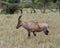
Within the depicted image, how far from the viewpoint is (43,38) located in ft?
36.5

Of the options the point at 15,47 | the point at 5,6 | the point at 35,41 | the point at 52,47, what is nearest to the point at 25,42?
the point at 35,41

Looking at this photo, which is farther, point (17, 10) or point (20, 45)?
point (17, 10)

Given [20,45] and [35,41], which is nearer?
[20,45]

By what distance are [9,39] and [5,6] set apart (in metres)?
19.0

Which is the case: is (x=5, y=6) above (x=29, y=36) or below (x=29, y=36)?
below

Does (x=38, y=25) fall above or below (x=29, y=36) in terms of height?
above

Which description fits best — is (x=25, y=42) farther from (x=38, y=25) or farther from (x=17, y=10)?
(x=17, y=10)

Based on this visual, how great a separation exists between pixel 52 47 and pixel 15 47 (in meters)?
1.41

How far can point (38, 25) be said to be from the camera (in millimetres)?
10977

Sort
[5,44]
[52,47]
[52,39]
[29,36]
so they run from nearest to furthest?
[52,47] → [5,44] → [52,39] → [29,36]

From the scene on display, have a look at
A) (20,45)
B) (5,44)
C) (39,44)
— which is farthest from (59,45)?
(5,44)

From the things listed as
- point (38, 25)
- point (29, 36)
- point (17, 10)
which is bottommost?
point (17, 10)

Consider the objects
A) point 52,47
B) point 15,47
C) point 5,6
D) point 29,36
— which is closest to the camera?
point 52,47

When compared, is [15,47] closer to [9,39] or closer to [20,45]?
[20,45]
